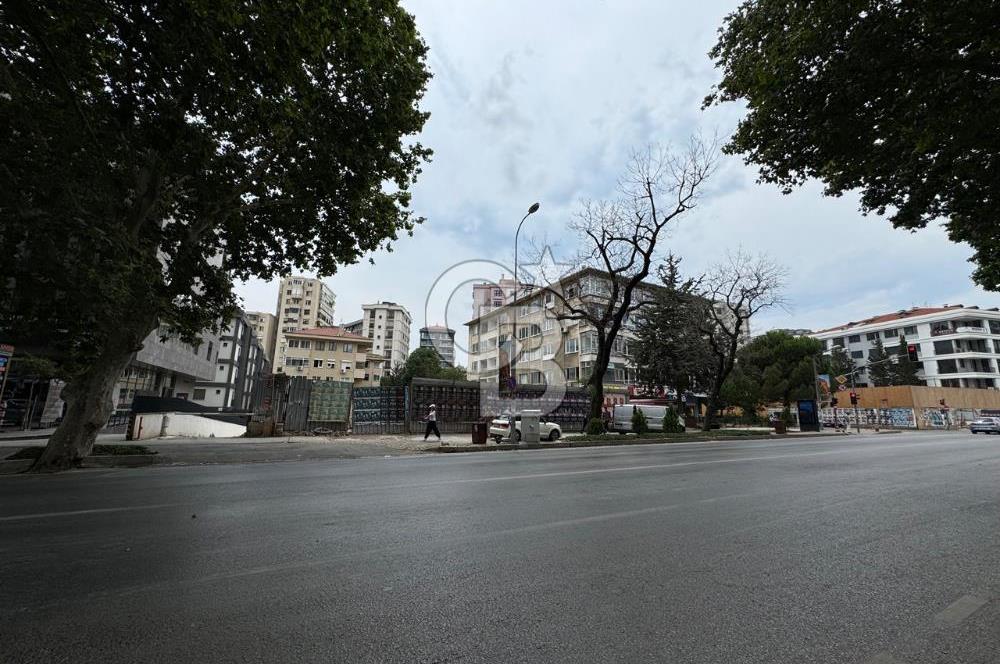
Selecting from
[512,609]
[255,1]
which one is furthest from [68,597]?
[255,1]

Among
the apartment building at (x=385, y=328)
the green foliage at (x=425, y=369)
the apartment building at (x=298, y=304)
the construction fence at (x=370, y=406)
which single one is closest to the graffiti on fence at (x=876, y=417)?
the construction fence at (x=370, y=406)

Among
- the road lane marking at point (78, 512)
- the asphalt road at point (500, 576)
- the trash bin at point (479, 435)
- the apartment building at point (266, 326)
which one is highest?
the apartment building at point (266, 326)

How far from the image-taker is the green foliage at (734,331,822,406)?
4938cm

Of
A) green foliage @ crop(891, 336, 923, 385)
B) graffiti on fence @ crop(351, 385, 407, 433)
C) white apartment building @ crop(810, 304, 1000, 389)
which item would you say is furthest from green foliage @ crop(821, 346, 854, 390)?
graffiti on fence @ crop(351, 385, 407, 433)

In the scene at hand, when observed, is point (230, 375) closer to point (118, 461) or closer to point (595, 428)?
Result: point (595, 428)

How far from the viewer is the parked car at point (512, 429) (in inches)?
749

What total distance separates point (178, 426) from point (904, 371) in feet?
290

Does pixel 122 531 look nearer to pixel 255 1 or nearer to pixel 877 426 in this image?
pixel 255 1

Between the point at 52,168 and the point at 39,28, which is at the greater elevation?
the point at 39,28

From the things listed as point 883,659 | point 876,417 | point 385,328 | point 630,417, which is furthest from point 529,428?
point 385,328

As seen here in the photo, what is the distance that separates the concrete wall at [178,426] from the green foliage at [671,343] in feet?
93.5

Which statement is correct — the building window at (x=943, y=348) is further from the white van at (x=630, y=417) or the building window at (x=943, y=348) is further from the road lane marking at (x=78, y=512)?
the road lane marking at (x=78, y=512)

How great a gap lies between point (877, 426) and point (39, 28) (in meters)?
61.1

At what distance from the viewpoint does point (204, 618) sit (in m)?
2.57
